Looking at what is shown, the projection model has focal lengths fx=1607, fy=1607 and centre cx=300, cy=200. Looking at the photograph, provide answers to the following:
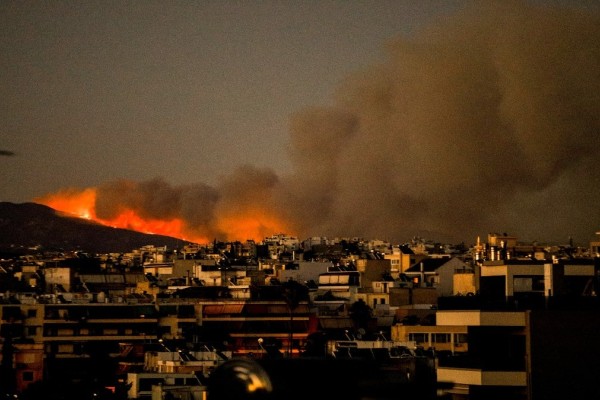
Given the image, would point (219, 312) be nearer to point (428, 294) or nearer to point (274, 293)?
point (274, 293)

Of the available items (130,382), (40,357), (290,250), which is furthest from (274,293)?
(290,250)

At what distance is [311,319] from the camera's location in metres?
67.4

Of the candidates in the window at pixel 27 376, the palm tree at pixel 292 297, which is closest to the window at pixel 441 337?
the palm tree at pixel 292 297

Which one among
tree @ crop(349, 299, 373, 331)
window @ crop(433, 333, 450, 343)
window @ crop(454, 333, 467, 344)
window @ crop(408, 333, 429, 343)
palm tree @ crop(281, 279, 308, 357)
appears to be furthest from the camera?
tree @ crop(349, 299, 373, 331)

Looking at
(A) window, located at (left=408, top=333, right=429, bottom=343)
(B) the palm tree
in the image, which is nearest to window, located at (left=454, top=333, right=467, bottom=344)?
(A) window, located at (left=408, top=333, right=429, bottom=343)

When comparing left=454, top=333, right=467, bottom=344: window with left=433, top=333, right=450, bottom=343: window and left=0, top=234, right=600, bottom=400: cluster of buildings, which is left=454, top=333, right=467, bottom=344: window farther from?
left=433, top=333, right=450, bottom=343: window

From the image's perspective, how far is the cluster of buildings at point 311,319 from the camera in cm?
1906

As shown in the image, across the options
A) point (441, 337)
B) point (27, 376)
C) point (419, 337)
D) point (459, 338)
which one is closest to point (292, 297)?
point (419, 337)

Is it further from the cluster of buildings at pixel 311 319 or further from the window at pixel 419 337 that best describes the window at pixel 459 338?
the window at pixel 419 337

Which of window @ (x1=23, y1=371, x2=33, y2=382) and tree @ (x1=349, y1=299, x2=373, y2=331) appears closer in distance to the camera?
window @ (x1=23, y1=371, x2=33, y2=382)

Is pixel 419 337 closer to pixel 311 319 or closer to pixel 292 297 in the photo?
pixel 311 319

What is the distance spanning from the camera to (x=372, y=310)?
238 ft

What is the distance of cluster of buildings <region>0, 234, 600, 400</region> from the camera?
62.5ft

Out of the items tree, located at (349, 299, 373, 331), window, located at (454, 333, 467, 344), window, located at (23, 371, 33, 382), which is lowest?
window, located at (23, 371, 33, 382)
